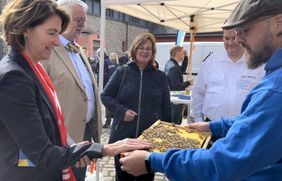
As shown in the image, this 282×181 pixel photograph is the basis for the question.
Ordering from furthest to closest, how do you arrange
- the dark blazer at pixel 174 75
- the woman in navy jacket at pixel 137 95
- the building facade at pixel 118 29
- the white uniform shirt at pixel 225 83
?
1. the building facade at pixel 118 29
2. the dark blazer at pixel 174 75
3. the woman in navy jacket at pixel 137 95
4. the white uniform shirt at pixel 225 83

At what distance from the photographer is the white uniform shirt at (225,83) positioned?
9.63ft

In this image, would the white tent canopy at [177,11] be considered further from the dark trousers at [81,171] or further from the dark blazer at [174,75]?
the dark trousers at [81,171]

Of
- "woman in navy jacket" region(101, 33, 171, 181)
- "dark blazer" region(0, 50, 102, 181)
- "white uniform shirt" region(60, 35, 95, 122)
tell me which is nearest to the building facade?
"woman in navy jacket" region(101, 33, 171, 181)

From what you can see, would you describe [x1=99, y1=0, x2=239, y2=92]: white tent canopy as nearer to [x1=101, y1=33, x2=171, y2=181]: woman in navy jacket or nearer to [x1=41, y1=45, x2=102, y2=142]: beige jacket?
[x1=101, y1=33, x2=171, y2=181]: woman in navy jacket

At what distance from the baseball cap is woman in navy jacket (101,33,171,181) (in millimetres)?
1997

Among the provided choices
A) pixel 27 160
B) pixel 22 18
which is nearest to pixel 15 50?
pixel 22 18

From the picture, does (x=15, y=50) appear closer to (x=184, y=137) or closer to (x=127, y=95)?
(x=184, y=137)

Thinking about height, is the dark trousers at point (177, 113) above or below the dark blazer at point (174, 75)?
below

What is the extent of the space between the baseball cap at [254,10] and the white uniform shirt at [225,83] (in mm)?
1713

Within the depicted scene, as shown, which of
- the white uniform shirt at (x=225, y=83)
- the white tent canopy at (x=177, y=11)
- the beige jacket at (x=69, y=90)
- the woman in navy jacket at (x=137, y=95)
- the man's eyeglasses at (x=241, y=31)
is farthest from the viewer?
the white tent canopy at (x=177, y=11)

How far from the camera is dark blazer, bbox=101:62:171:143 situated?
3232mm

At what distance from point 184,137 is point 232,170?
111cm

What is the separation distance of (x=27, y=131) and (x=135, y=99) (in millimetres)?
1869

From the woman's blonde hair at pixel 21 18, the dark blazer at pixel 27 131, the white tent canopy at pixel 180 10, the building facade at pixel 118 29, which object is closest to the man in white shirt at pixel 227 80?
the white tent canopy at pixel 180 10
